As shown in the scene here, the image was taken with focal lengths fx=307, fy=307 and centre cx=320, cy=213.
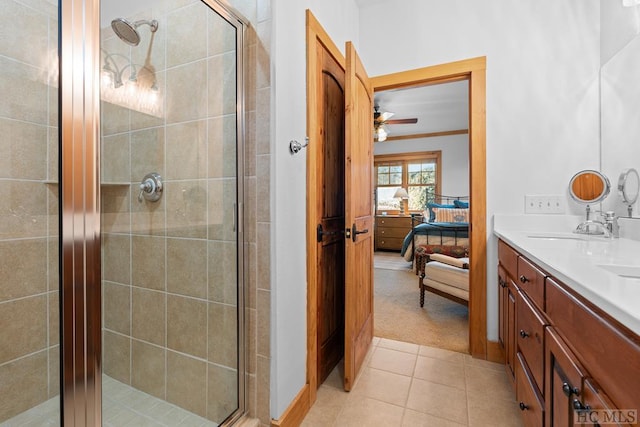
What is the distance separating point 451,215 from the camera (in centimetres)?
551

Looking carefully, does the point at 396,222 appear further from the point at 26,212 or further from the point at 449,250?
the point at 26,212

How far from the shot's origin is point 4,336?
1.31 m

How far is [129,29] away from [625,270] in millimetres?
2016

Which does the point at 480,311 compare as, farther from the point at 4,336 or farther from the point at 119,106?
the point at 4,336

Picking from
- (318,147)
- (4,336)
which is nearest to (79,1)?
(318,147)

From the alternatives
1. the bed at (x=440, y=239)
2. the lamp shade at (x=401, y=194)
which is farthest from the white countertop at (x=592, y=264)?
the lamp shade at (x=401, y=194)

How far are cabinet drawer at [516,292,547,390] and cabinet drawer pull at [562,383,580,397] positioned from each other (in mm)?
234

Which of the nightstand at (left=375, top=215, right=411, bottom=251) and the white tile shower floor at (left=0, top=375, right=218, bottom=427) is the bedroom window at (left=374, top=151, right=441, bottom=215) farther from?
the white tile shower floor at (left=0, top=375, right=218, bottom=427)

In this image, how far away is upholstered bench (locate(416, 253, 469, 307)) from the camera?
8.70 feet

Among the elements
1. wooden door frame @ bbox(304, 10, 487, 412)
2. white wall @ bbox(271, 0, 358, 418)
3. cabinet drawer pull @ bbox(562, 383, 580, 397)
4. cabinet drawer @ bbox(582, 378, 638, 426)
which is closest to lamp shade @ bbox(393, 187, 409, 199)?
wooden door frame @ bbox(304, 10, 487, 412)

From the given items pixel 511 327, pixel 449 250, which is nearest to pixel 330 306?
pixel 511 327

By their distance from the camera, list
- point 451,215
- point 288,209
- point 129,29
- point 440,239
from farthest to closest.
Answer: point 451,215 → point 440,239 → point 288,209 → point 129,29

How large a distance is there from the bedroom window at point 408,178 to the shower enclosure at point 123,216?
19.4 ft

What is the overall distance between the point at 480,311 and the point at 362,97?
5.50 ft
